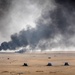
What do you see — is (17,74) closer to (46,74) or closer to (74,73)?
(46,74)

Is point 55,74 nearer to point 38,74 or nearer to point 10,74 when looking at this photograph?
point 38,74

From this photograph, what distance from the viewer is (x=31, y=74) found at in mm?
97125

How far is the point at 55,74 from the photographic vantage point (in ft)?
315

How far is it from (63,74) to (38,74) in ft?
31.8

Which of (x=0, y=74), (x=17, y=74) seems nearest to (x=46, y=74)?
(x=17, y=74)

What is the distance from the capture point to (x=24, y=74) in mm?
96000

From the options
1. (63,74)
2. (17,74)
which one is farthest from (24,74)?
(63,74)

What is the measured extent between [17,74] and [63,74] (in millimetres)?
17722

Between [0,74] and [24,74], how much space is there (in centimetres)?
945

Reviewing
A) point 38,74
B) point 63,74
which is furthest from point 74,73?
point 38,74

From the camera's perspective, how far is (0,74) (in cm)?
9681

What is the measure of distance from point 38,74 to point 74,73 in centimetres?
1436

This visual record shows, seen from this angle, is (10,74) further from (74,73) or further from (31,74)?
(74,73)

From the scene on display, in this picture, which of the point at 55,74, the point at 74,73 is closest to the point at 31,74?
the point at 55,74
